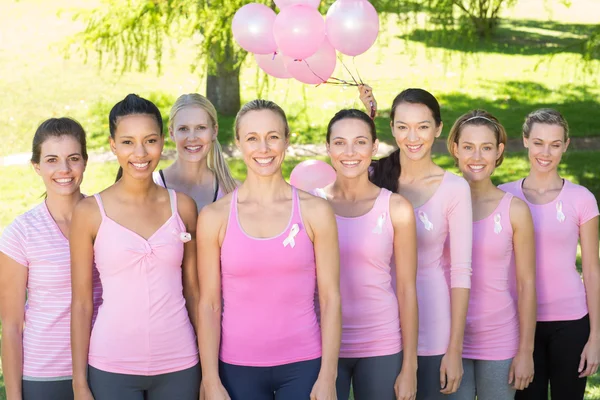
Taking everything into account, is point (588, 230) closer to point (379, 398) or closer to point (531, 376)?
point (531, 376)

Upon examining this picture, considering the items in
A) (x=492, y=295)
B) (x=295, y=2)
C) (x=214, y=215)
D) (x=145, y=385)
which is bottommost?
(x=145, y=385)

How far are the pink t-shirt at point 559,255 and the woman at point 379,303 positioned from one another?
34.1 inches

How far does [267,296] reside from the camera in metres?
3.21

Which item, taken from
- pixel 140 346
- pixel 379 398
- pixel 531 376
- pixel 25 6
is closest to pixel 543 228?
pixel 531 376

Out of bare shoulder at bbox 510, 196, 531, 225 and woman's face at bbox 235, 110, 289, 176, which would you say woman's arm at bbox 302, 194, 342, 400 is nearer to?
woman's face at bbox 235, 110, 289, 176

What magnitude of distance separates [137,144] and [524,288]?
6.22ft

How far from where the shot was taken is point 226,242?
3.22 m

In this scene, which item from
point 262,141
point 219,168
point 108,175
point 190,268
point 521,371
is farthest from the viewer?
point 108,175

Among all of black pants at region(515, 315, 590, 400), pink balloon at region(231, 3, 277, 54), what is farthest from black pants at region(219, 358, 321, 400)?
pink balloon at region(231, 3, 277, 54)

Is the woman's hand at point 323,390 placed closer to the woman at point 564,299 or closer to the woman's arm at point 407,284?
the woman's arm at point 407,284

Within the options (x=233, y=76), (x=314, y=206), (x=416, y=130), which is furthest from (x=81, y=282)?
(x=233, y=76)

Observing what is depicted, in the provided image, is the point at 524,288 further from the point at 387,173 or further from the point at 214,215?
the point at 214,215

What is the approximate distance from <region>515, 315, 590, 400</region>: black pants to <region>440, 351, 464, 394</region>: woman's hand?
0.56 meters

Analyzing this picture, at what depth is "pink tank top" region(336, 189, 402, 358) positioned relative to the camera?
3.46m
